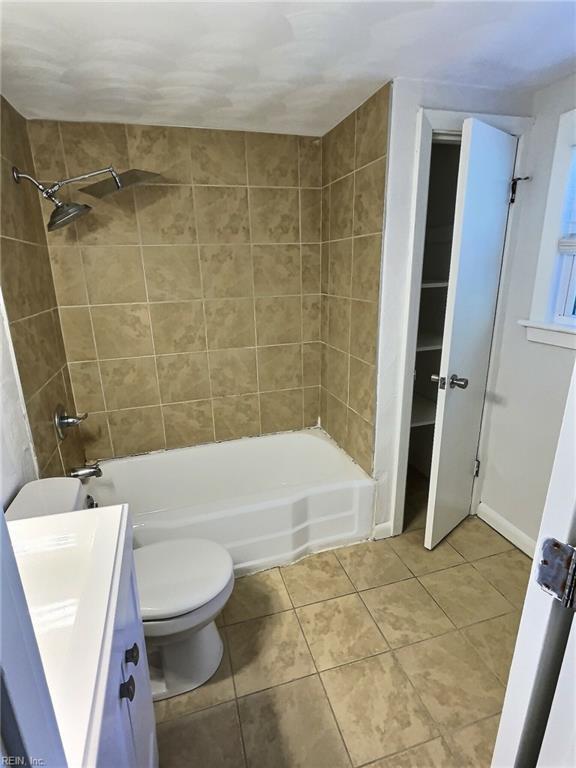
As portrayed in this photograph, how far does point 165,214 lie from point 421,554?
2151 mm

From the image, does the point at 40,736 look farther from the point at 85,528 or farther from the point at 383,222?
the point at 383,222

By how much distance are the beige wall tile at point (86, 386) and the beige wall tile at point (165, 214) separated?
733mm

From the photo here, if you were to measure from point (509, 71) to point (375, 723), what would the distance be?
7.60 ft

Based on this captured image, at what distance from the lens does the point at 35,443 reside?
59.7 inches

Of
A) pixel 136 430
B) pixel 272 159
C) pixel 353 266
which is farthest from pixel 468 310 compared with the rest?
pixel 136 430

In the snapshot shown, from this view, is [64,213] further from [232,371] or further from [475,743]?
[475,743]

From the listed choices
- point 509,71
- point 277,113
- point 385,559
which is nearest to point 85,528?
point 385,559

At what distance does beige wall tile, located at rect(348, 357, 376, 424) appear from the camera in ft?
6.47

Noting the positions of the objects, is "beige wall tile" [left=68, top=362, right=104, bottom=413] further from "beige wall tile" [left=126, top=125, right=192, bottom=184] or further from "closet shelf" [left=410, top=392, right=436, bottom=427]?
"closet shelf" [left=410, top=392, right=436, bottom=427]

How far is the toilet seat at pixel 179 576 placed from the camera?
1304 mm

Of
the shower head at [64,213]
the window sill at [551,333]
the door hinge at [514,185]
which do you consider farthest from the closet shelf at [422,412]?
the shower head at [64,213]

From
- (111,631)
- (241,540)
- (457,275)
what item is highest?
(457,275)

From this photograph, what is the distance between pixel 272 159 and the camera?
2.19 meters

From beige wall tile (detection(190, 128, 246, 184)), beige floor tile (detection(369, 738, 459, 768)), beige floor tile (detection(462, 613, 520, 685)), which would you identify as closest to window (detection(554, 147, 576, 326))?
beige floor tile (detection(462, 613, 520, 685))
